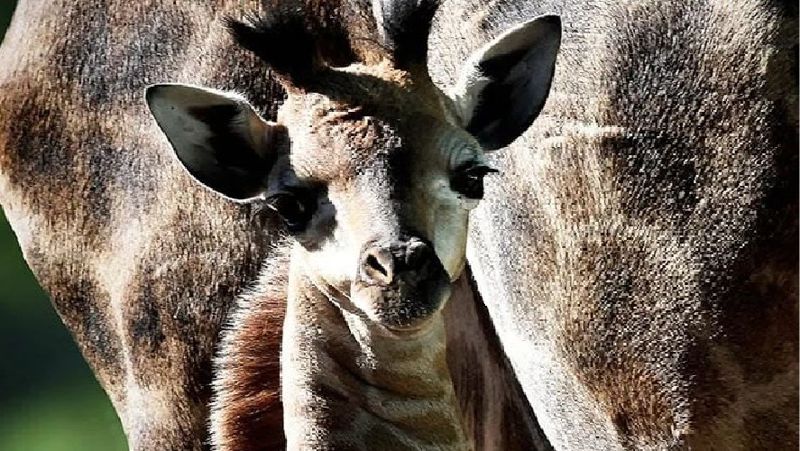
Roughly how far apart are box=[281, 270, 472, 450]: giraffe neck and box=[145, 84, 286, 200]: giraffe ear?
23 cm

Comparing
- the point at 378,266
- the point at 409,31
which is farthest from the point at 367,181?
the point at 409,31

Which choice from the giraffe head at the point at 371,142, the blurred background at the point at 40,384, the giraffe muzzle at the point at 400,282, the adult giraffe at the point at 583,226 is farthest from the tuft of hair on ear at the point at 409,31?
the blurred background at the point at 40,384

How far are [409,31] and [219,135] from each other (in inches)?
16.1

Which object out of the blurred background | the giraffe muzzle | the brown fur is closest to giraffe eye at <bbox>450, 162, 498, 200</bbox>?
the giraffe muzzle

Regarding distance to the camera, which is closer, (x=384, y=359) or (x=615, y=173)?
(x=384, y=359)

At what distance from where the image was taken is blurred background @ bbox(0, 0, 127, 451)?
1144cm

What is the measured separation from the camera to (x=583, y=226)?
15.8 ft

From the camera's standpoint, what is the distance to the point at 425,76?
4.04 meters

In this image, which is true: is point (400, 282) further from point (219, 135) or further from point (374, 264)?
point (219, 135)

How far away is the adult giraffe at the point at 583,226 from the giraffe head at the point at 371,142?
58cm

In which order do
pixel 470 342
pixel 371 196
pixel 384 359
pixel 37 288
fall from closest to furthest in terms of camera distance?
pixel 371 196 < pixel 384 359 < pixel 470 342 < pixel 37 288

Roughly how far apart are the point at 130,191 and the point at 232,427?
1008mm

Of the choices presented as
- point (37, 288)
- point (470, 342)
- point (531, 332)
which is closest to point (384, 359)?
point (470, 342)

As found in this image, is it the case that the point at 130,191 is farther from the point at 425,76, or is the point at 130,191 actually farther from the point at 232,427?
the point at 425,76
